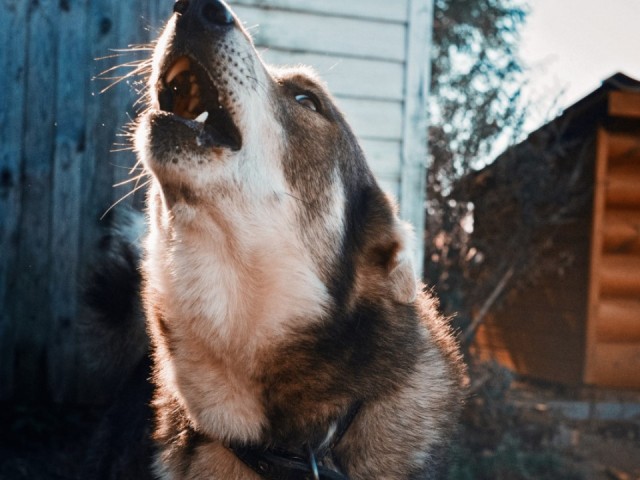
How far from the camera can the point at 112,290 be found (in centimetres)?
309

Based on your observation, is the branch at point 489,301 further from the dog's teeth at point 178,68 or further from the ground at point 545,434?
the dog's teeth at point 178,68

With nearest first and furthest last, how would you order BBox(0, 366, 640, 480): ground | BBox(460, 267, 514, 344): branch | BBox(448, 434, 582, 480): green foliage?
BBox(0, 366, 640, 480): ground
BBox(448, 434, 582, 480): green foliage
BBox(460, 267, 514, 344): branch

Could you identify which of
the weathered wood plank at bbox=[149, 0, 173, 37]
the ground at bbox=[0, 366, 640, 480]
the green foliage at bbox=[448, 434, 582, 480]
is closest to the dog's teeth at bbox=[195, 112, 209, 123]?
the ground at bbox=[0, 366, 640, 480]

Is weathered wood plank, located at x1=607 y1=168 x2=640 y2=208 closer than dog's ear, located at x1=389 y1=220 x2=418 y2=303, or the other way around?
dog's ear, located at x1=389 y1=220 x2=418 y2=303

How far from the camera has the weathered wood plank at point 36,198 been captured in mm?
3975

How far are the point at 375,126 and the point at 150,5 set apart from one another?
1.65 m

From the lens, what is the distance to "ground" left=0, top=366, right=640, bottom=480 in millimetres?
3688

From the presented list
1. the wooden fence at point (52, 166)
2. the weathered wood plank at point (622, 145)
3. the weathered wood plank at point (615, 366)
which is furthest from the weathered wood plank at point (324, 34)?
the weathered wood plank at point (615, 366)

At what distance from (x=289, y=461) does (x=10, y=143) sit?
290cm

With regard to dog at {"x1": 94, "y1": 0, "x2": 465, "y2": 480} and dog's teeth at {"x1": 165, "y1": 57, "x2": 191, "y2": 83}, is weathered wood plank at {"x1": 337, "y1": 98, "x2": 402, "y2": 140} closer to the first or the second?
dog at {"x1": 94, "y1": 0, "x2": 465, "y2": 480}

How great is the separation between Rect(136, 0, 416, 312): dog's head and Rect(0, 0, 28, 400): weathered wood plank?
202 centimetres

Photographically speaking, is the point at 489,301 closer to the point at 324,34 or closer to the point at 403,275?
the point at 324,34

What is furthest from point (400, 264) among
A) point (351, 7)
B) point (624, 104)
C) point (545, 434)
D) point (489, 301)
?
point (624, 104)

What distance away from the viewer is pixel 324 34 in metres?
4.55
